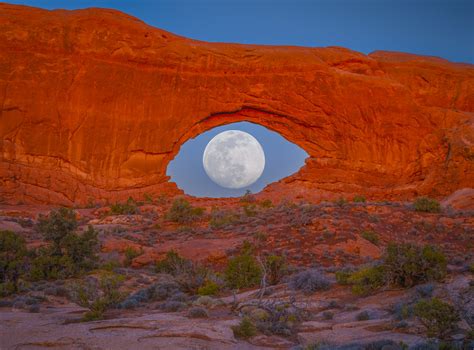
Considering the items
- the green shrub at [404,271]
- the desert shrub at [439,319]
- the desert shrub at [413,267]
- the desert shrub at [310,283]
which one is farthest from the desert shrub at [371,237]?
the desert shrub at [439,319]

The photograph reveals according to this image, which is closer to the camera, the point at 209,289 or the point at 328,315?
the point at 328,315

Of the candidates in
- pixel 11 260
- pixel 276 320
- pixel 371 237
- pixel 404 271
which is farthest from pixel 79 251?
pixel 371 237

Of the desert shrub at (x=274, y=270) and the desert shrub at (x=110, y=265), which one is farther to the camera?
the desert shrub at (x=110, y=265)

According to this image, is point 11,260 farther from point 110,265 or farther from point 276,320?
point 276,320

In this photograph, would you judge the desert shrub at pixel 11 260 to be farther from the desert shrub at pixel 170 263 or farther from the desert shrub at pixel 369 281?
the desert shrub at pixel 369 281

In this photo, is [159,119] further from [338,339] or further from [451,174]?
[338,339]

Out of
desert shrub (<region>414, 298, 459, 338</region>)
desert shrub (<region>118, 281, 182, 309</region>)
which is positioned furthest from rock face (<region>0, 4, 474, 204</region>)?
desert shrub (<region>414, 298, 459, 338</region>)
